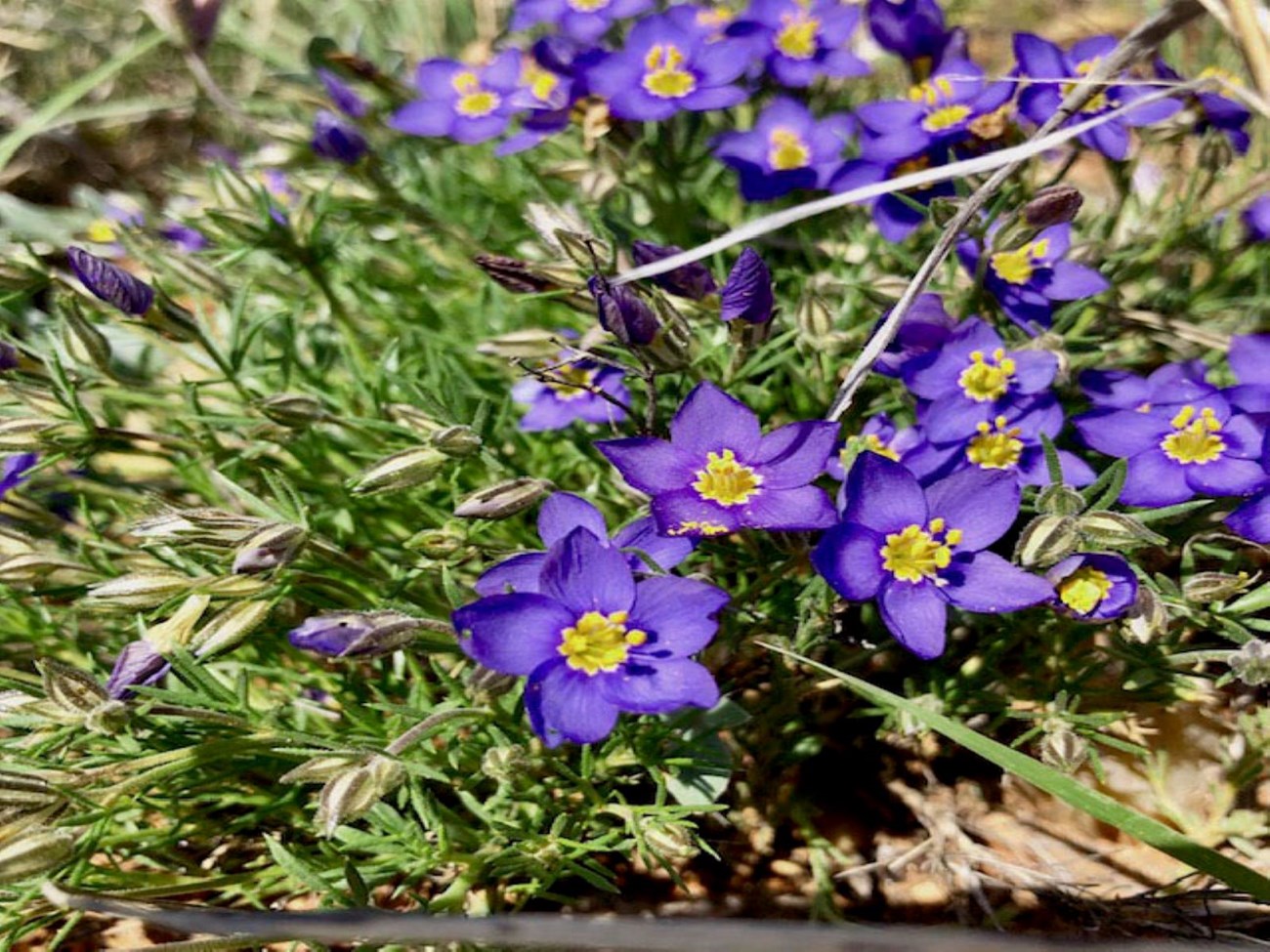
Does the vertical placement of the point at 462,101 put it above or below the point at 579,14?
below

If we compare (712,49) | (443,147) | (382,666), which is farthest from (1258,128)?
(382,666)

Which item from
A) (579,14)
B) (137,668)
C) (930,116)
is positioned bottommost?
(137,668)

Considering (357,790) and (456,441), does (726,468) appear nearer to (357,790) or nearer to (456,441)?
(456,441)

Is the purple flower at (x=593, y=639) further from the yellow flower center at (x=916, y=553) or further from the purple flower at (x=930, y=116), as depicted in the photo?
the purple flower at (x=930, y=116)

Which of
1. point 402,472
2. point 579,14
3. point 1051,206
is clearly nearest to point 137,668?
point 402,472

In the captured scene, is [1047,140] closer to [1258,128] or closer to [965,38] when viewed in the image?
[965,38]

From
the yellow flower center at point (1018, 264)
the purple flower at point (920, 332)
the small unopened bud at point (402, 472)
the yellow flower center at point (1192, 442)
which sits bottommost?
the yellow flower center at point (1192, 442)

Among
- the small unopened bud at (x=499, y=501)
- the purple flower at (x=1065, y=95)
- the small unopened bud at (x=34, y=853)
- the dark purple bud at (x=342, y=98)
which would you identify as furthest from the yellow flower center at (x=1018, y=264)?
the small unopened bud at (x=34, y=853)
